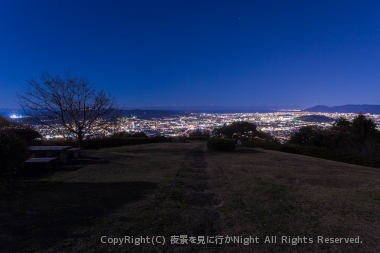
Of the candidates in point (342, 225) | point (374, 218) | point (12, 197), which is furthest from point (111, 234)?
point (374, 218)

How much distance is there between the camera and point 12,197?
15.3ft

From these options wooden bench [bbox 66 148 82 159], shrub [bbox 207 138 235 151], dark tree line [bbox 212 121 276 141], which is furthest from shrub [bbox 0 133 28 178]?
dark tree line [bbox 212 121 276 141]

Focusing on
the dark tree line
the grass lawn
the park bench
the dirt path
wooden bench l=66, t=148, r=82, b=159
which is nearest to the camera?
the grass lawn

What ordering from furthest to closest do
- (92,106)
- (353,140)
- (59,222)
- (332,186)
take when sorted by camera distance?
(353,140)
(92,106)
(332,186)
(59,222)

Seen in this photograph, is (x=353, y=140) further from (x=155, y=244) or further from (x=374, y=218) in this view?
(x=155, y=244)

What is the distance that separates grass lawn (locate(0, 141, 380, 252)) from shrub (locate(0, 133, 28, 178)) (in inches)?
17.5

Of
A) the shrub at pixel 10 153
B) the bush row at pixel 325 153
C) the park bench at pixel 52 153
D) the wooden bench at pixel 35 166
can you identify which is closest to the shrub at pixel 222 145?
the bush row at pixel 325 153

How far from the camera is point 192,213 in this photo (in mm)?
4074

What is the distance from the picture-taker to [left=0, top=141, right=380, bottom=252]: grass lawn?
300cm

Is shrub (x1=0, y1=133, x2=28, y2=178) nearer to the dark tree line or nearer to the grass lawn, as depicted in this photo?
the grass lawn

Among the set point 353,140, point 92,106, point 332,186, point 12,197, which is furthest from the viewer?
point 353,140

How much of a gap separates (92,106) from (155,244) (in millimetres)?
16442

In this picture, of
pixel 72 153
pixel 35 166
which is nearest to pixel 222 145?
pixel 72 153

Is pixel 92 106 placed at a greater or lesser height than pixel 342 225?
Answer: greater
